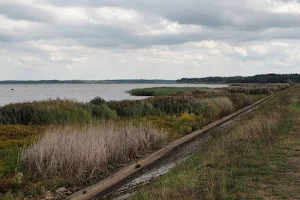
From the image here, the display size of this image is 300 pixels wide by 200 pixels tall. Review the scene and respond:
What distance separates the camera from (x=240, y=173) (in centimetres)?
912

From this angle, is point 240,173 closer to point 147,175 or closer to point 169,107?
point 147,175

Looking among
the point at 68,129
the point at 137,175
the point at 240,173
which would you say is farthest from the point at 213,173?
the point at 68,129

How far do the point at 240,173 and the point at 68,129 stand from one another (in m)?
7.34

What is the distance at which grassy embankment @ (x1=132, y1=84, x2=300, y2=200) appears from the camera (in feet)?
24.6

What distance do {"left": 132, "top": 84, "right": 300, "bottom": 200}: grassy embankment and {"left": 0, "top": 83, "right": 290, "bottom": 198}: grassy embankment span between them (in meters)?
3.19

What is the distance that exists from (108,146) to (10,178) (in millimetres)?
3979

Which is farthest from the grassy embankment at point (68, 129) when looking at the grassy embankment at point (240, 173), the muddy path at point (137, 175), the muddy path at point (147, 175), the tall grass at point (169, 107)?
the grassy embankment at point (240, 173)

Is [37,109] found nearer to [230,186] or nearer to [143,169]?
[143,169]

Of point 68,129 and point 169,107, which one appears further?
point 169,107

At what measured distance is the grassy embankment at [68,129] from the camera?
10.8m

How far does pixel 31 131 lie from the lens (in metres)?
17.8

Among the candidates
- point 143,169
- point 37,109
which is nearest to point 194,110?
point 37,109

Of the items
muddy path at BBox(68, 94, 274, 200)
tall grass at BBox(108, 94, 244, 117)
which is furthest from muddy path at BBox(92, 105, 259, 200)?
tall grass at BBox(108, 94, 244, 117)

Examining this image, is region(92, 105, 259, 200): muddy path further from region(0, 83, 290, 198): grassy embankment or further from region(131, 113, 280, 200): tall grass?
region(0, 83, 290, 198): grassy embankment
